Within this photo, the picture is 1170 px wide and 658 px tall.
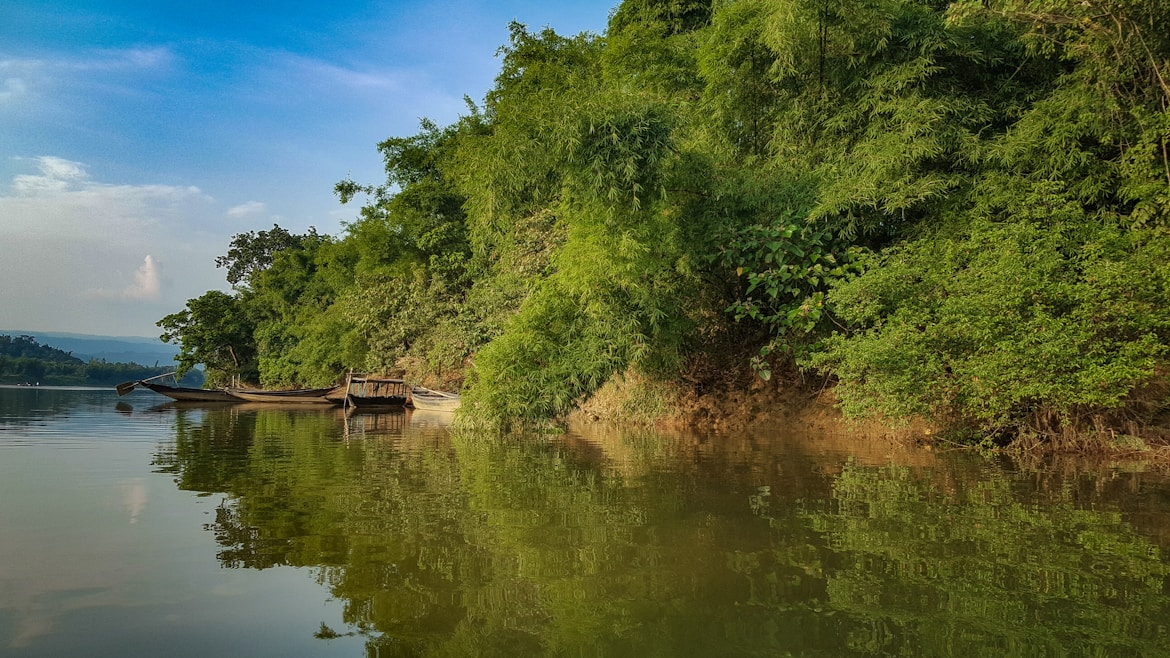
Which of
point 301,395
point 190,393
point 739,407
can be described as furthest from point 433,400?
point 190,393

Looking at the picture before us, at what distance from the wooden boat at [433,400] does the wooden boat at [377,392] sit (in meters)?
1.74

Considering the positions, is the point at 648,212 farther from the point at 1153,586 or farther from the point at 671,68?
the point at 1153,586

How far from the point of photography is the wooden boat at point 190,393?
28031mm

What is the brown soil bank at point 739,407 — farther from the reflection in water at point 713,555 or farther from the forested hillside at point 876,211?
the reflection in water at point 713,555

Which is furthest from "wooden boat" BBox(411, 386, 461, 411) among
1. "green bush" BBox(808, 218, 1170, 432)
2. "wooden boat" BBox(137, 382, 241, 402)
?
"green bush" BBox(808, 218, 1170, 432)

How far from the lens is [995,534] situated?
14.4 ft

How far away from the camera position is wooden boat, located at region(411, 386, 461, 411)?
64.8 feet

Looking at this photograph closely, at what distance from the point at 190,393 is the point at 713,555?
97.9 ft

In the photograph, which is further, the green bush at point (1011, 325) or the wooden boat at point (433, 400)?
the wooden boat at point (433, 400)

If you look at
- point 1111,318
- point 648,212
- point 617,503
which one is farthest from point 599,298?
point 1111,318

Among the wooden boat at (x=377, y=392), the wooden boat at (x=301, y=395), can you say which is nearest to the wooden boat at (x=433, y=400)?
the wooden boat at (x=377, y=392)

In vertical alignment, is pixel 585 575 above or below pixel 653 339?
below

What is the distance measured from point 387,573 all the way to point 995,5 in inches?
398

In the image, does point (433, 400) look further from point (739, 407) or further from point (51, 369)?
point (51, 369)
